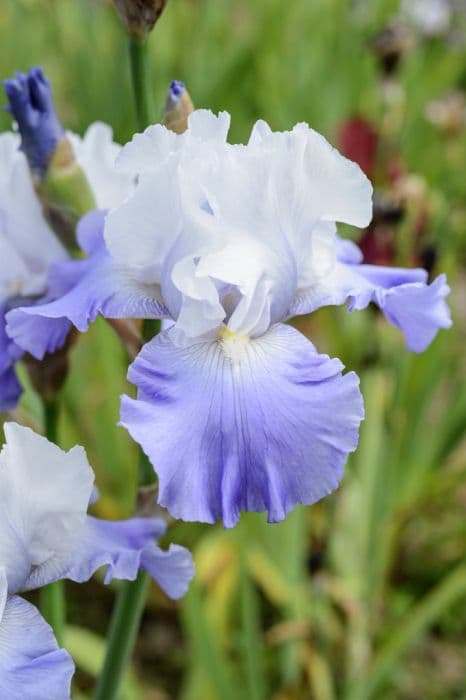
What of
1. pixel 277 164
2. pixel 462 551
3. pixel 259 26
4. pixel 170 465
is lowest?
pixel 462 551

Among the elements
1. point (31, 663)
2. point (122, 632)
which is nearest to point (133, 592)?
point (122, 632)

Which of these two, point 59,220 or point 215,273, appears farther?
point 59,220

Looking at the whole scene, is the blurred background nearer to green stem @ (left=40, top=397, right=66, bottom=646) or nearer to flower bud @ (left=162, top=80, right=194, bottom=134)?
green stem @ (left=40, top=397, right=66, bottom=646)

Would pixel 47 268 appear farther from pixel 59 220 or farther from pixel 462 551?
pixel 462 551

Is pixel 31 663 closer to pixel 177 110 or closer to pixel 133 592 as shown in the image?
pixel 133 592

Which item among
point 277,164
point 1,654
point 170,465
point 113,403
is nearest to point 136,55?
point 277,164

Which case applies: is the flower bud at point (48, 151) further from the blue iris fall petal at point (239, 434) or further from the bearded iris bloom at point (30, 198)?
the blue iris fall petal at point (239, 434)

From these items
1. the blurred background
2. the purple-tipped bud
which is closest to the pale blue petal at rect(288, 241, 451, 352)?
the purple-tipped bud
